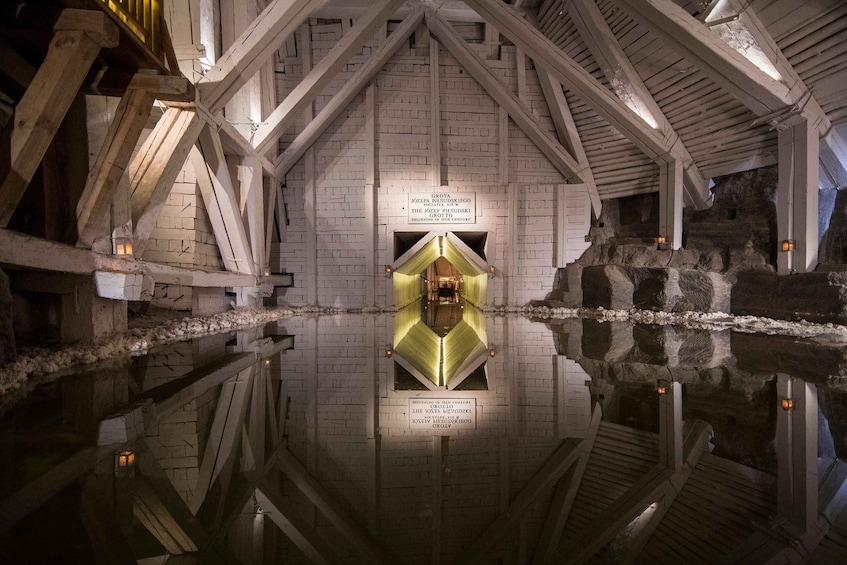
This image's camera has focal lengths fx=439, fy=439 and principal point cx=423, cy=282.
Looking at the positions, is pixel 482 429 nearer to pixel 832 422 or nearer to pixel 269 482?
pixel 269 482

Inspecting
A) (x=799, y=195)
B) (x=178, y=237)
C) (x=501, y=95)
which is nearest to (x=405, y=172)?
(x=501, y=95)

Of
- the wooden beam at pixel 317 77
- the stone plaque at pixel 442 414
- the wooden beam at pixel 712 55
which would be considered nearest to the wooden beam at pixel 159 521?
the stone plaque at pixel 442 414

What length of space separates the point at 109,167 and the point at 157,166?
159 centimetres

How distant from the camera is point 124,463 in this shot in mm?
1932

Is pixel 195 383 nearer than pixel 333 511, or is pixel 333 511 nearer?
pixel 333 511

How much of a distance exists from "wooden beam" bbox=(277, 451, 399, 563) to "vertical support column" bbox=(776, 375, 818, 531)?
4.92 ft

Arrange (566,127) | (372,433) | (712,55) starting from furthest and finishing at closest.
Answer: (566,127) < (712,55) < (372,433)

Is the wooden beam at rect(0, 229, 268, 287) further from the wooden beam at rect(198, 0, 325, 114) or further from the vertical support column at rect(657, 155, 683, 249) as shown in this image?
the vertical support column at rect(657, 155, 683, 249)

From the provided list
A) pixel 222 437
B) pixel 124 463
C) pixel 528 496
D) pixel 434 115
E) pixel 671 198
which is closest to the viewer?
pixel 528 496

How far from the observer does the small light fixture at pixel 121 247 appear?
5.23m

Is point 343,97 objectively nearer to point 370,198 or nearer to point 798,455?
point 370,198

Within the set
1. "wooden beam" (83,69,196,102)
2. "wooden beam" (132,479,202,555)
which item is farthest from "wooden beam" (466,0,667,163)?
"wooden beam" (132,479,202,555)

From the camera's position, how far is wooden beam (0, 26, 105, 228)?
3725 millimetres

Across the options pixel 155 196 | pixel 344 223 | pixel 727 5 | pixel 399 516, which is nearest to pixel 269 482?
pixel 399 516
